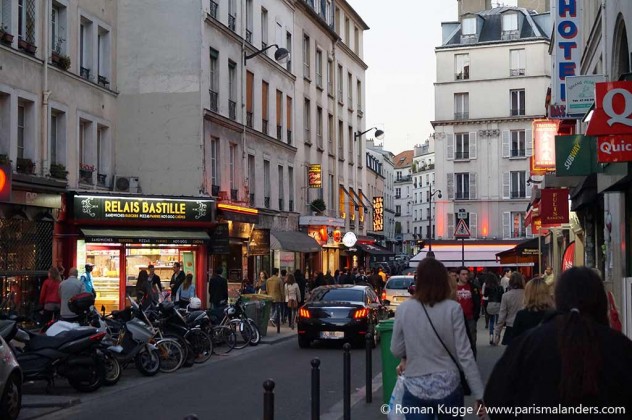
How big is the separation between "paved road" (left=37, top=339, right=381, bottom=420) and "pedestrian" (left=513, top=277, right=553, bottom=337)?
12.9ft

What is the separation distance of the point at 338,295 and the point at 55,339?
32.3 ft

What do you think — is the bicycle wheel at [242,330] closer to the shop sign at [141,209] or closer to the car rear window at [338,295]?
the car rear window at [338,295]

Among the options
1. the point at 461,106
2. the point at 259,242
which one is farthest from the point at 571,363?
the point at 461,106

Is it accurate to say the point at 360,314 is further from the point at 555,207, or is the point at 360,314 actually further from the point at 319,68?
the point at 319,68

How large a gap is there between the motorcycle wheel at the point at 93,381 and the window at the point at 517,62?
53.7 m

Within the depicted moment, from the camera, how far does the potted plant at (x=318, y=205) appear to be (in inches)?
1793

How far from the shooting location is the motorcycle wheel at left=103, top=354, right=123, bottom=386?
15.4 metres

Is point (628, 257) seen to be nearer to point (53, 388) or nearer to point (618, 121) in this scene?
point (618, 121)

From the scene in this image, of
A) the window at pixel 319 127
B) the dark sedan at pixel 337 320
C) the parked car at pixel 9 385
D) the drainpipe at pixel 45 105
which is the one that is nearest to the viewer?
the parked car at pixel 9 385

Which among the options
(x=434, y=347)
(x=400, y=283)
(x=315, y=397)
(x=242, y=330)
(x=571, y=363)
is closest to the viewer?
(x=571, y=363)

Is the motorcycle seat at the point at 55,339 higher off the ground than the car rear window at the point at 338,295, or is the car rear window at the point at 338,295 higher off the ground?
the car rear window at the point at 338,295

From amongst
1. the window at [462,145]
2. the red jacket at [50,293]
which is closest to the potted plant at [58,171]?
the red jacket at [50,293]

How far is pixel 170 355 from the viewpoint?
691 inches

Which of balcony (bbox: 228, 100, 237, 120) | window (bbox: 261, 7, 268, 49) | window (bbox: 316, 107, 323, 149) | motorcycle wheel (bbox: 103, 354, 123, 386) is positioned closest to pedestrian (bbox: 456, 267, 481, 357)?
motorcycle wheel (bbox: 103, 354, 123, 386)
